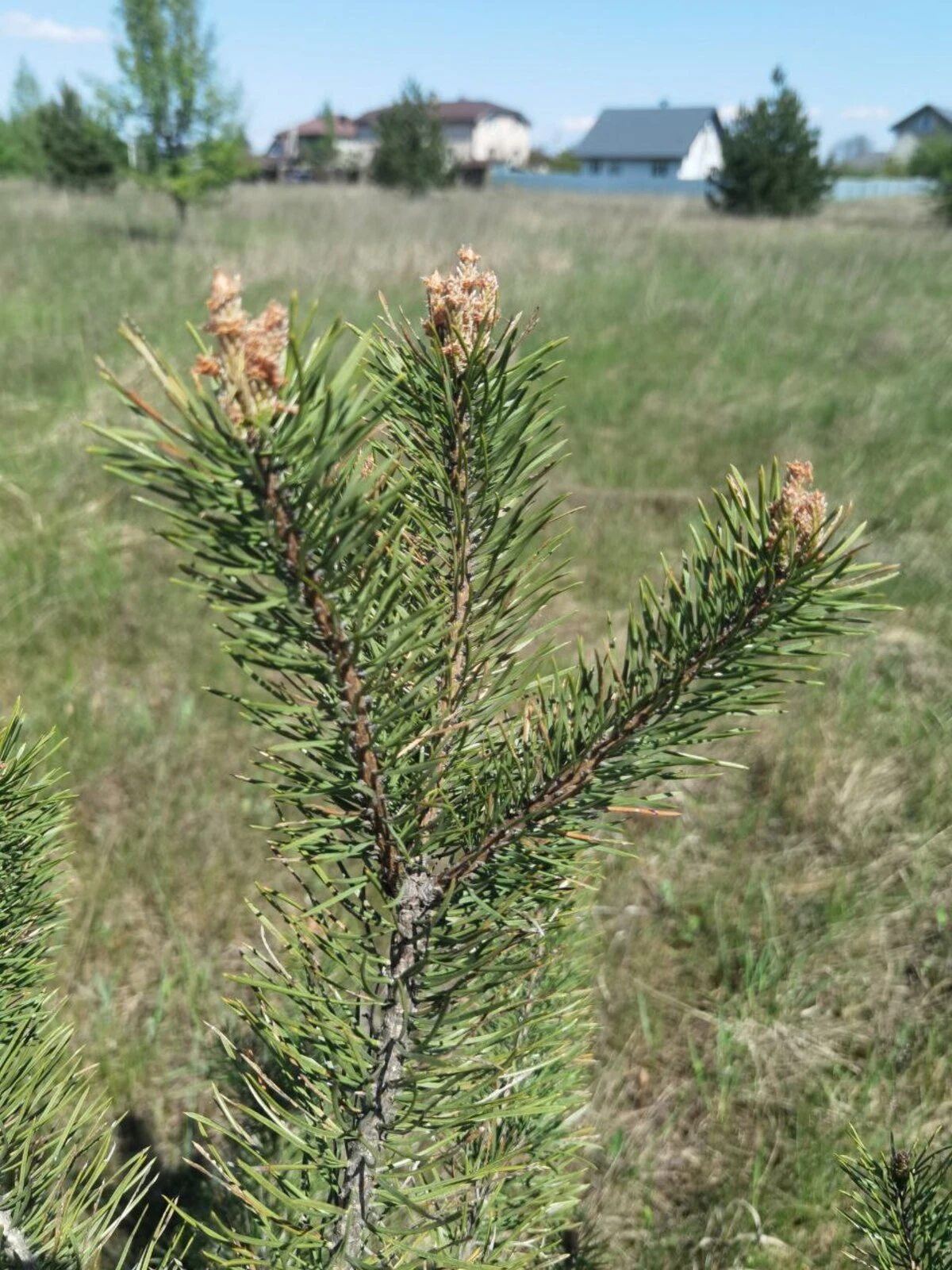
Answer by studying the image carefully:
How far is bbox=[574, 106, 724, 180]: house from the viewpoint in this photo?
4431cm

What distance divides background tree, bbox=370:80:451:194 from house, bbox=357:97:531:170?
Answer: 35.3 metres

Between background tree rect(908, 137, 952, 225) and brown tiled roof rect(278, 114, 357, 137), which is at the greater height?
brown tiled roof rect(278, 114, 357, 137)

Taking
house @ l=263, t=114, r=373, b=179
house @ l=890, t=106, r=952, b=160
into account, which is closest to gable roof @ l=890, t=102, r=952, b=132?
house @ l=890, t=106, r=952, b=160

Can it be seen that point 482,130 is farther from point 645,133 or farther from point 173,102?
point 173,102

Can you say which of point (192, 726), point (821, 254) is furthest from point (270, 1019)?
point (821, 254)

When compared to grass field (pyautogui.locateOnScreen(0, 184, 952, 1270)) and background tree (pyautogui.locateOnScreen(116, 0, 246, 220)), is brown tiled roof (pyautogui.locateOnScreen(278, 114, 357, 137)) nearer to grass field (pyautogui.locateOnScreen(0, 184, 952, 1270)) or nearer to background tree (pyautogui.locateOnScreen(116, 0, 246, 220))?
background tree (pyautogui.locateOnScreen(116, 0, 246, 220))

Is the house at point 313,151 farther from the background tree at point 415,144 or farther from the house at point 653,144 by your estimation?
the house at point 653,144

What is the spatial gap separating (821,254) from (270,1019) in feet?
46.2

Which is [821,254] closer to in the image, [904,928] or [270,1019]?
[904,928]

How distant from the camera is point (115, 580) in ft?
11.9

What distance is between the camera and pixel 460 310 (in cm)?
53

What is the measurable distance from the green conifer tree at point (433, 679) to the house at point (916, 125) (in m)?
72.9

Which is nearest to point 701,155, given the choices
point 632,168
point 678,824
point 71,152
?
point 632,168

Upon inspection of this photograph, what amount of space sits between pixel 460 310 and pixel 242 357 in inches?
8.2
